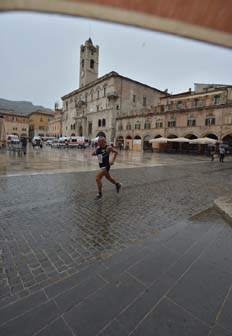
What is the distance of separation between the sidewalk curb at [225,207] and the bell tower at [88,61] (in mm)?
59658

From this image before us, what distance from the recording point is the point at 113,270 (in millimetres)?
2158

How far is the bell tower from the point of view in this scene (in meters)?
54.8

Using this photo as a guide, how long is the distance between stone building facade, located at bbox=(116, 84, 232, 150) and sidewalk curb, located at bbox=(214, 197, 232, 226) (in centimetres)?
2648

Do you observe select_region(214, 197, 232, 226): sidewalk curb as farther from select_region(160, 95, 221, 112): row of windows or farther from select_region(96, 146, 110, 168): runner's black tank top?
select_region(160, 95, 221, 112): row of windows

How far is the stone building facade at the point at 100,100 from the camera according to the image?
4331 centimetres

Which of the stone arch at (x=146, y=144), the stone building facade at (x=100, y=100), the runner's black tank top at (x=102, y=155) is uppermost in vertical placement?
the stone building facade at (x=100, y=100)

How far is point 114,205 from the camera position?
461 cm

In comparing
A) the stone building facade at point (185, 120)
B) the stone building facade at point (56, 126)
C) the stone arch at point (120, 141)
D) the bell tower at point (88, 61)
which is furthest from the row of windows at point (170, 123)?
the stone building facade at point (56, 126)

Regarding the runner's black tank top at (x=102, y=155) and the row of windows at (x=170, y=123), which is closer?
the runner's black tank top at (x=102, y=155)

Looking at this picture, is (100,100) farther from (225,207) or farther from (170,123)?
(225,207)

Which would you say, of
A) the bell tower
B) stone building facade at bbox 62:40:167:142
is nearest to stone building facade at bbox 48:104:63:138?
stone building facade at bbox 62:40:167:142

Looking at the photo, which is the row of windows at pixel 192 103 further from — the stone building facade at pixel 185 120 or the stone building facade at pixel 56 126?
the stone building facade at pixel 56 126

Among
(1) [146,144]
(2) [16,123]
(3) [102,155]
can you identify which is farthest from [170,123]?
(2) [16,123]

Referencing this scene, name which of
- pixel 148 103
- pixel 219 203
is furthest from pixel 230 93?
pixel 219 203
